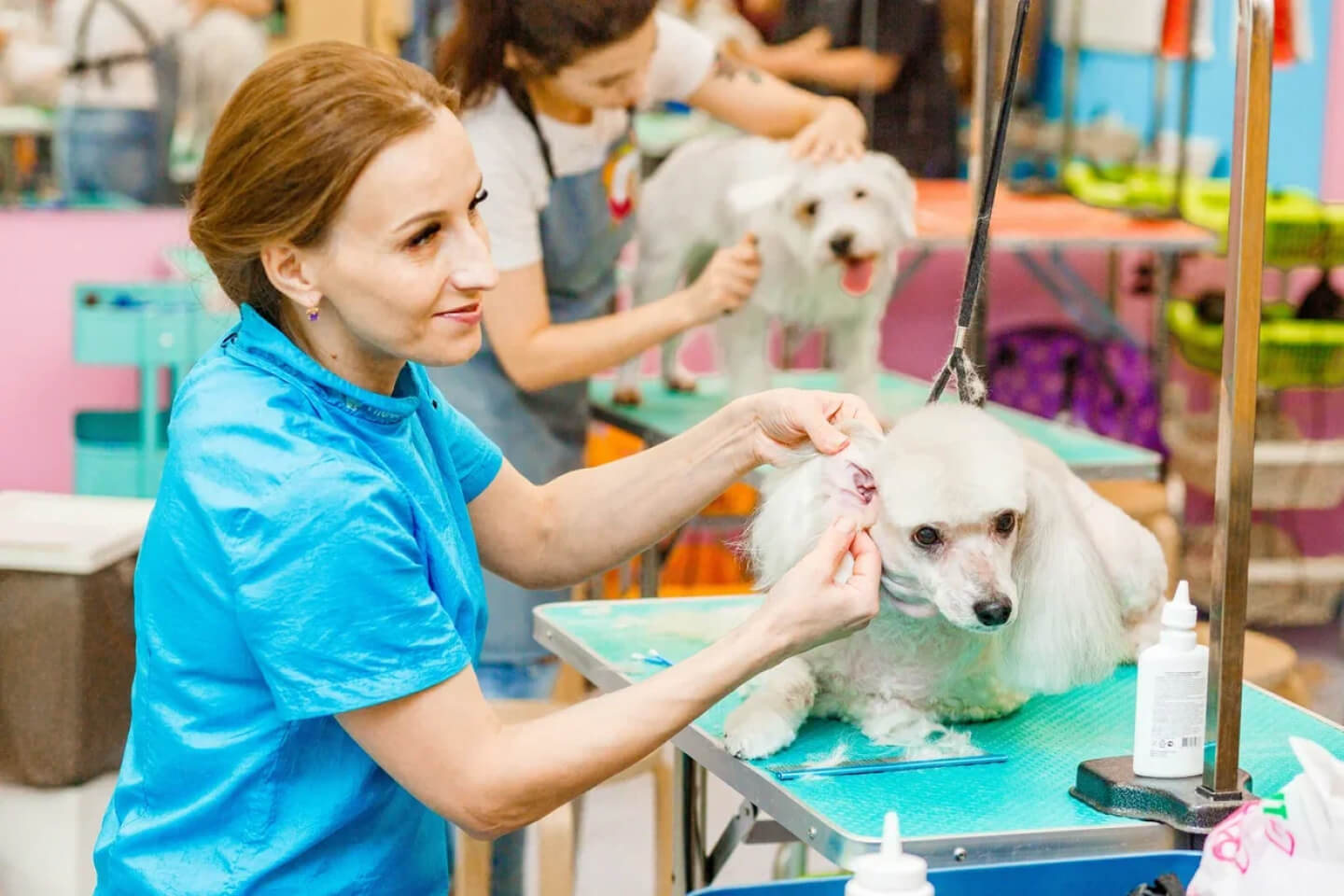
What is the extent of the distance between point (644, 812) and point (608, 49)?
1488 mm

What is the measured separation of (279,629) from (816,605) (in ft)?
1.22

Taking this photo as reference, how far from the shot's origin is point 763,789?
136 cm

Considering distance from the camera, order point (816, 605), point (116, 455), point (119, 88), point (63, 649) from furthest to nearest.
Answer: point (119, 88) < point (116, 455) < point (63, 649) < point (816, 605)

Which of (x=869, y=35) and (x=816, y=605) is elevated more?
(x=869, y=35)

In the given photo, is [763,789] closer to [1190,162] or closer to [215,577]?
[215,577]

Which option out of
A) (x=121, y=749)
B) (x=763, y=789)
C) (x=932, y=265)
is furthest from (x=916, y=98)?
(x=763, y=789)

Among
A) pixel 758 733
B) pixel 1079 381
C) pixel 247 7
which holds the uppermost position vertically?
Result: pixel 247 7

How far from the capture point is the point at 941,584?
4.52ft

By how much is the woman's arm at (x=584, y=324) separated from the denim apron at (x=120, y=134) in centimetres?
172

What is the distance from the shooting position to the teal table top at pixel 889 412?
107 inches

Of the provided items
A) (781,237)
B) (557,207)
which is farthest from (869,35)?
(557,207)

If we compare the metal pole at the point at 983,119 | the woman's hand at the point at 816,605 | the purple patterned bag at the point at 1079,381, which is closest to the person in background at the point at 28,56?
the metal pole at the point at 983,119

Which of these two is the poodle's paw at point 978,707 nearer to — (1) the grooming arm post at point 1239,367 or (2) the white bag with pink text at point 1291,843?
(1) the grooming arm post at point 1239,367

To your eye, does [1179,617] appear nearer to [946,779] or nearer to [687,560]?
[946,779]
